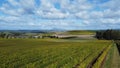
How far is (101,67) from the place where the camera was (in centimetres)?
2236

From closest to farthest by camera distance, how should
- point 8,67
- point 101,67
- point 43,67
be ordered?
point 8,67 → point 43,67 → point 101,67

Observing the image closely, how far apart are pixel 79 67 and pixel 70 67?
2.87 feet

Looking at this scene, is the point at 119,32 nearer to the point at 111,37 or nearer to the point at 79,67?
the point at 111,37

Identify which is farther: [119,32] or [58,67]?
[119,32]

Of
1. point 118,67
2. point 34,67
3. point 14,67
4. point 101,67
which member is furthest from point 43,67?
point 118,67

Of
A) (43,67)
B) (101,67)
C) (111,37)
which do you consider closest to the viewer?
(43,67)

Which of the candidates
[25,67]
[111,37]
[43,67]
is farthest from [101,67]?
[111,37]

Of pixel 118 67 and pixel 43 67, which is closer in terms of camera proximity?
pixel 43 67

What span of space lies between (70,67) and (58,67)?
1346 mm

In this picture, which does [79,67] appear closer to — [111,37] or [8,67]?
[8,67]

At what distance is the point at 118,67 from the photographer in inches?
896

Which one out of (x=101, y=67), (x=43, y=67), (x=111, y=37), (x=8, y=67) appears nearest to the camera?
Result: (x=8, y=67)

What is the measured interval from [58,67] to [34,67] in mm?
2387

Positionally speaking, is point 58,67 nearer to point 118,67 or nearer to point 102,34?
point 118,67
